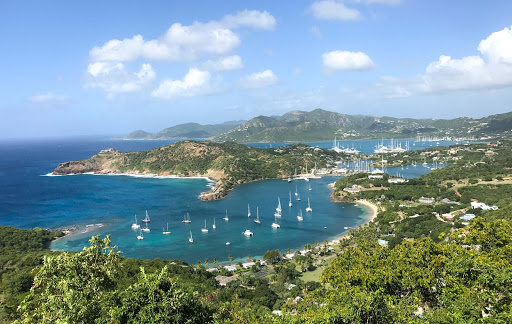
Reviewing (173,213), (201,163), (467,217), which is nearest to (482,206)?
A: (467,217)

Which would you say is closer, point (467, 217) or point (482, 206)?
point (467, 217)

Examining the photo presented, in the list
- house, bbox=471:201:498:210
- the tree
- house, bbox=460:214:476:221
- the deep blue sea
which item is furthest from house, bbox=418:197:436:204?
the tree

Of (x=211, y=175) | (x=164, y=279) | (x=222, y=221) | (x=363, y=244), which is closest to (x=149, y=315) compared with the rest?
(x=164, y=279)

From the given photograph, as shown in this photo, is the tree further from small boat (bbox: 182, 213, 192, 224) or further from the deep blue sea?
small boat (bbox: 182, 213, 192, 224)

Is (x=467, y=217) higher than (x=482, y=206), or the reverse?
(x=482, y=206)

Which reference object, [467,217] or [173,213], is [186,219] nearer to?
[173,213]

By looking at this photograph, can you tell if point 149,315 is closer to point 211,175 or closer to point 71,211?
point 71,211

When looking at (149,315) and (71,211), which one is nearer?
(149,315)
